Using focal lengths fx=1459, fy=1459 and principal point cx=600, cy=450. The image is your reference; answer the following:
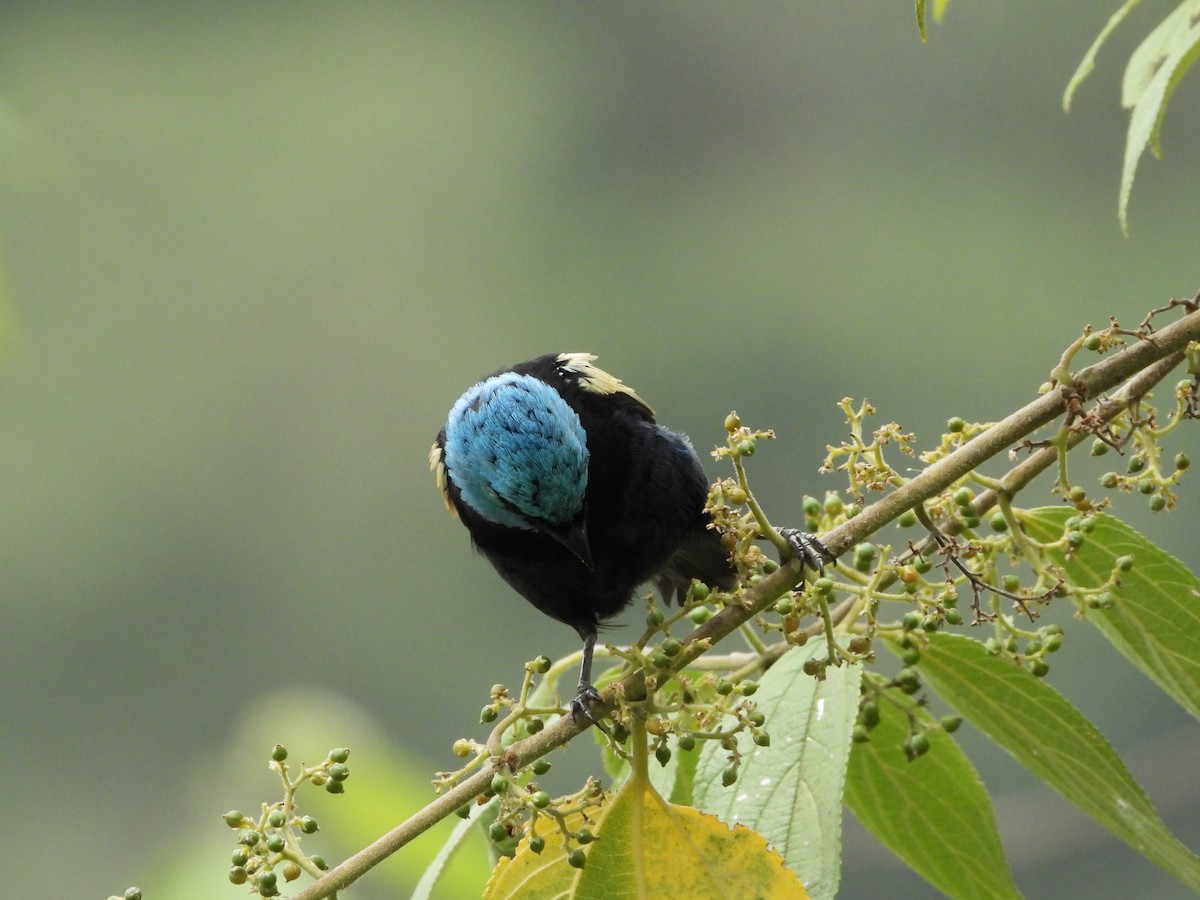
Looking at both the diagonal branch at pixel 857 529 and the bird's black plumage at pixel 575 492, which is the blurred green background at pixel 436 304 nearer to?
the bird's black plumage at pixel 575 492

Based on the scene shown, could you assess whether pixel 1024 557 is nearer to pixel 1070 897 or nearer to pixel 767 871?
pixel 767 871

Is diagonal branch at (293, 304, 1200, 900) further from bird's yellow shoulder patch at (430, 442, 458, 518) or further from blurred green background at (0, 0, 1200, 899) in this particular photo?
blurred green background at (0, 0, 1200, 899)

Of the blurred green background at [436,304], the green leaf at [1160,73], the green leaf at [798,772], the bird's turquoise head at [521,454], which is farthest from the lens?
the blurred green background at [436,304]

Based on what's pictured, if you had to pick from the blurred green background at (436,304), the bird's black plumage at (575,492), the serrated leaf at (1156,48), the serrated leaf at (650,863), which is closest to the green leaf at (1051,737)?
the serrated leaf at (650,863)

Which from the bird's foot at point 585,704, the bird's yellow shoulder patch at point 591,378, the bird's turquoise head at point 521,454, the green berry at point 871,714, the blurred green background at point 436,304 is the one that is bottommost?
the green berry at point 871,714

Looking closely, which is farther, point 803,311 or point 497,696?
point 803,311

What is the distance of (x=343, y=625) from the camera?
37.5 metres

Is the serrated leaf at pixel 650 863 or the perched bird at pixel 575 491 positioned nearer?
the serrated leaf at pixel 650 863

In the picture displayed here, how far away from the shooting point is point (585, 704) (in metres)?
2.56

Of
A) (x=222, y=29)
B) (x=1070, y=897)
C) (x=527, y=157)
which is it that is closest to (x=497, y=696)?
(x=1070, y=897)

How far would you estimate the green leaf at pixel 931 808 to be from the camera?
244 centimetres

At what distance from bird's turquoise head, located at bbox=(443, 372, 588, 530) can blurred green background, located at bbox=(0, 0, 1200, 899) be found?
21405mm

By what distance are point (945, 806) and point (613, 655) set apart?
0.68m

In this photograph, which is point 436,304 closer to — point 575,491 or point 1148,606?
point 575,491
